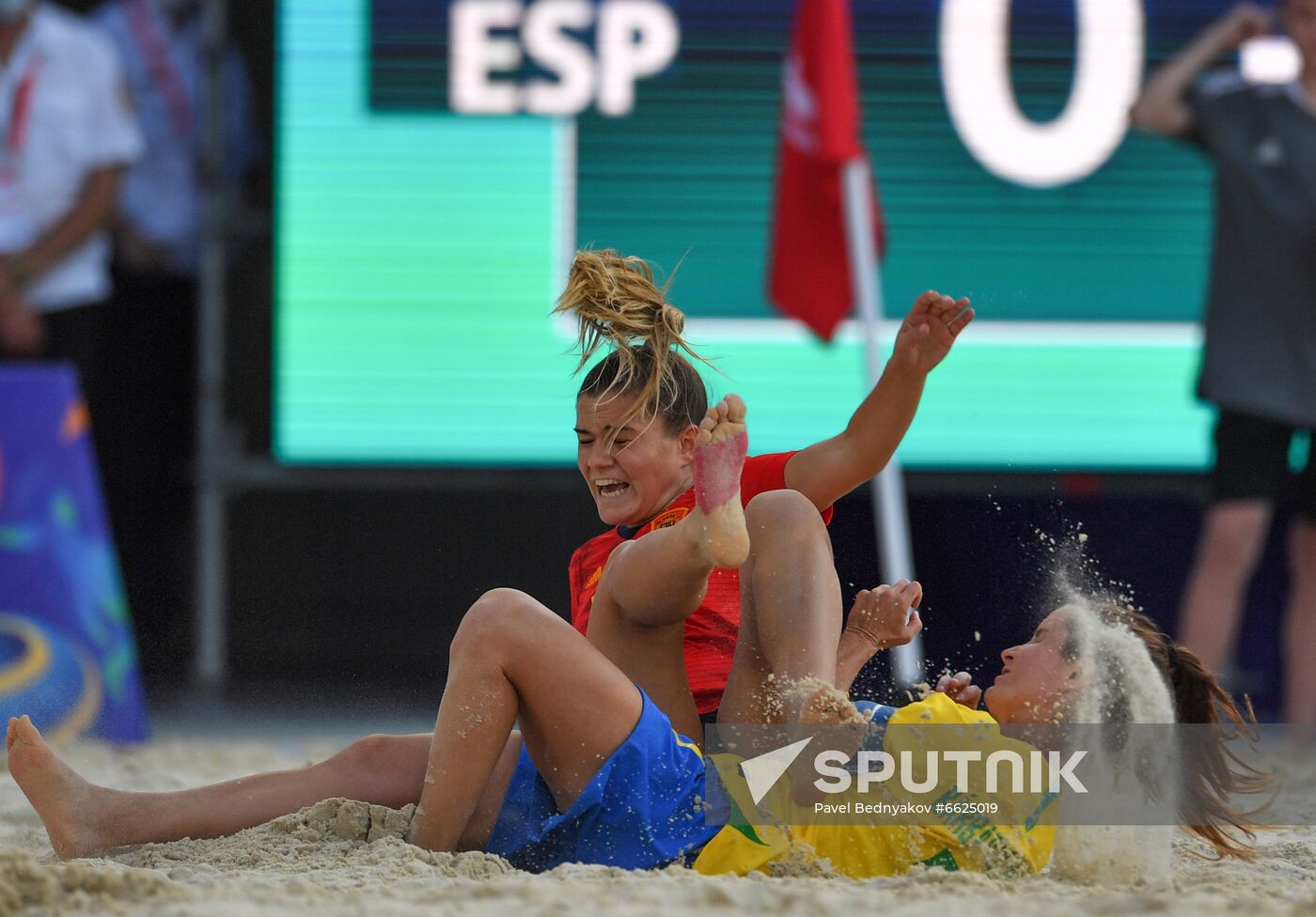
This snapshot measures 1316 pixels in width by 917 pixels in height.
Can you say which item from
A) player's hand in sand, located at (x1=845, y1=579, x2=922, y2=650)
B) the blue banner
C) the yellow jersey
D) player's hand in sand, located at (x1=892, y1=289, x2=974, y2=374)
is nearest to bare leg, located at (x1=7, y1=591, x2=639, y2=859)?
the yellow jersey

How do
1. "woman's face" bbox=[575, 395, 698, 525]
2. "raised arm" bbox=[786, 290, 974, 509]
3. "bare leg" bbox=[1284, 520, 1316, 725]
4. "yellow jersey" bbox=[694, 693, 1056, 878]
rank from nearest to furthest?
1. "yellow jersey" bbox=[694, 693, 1056, 878]
2. "woman's face" bbox=[575, 395, 698, 525]
3. "raised arm" bbox=[786, 290, 974, 509]
4. "bare leg" bbox=[1284, 520, 1316, 725]

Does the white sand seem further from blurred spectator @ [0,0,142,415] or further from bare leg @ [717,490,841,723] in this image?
blurred spectator @ [0,0,142,415]

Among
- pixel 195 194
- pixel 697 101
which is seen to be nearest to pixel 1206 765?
pixel 697 101

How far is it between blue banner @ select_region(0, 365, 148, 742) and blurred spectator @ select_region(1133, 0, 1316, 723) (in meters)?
3.14

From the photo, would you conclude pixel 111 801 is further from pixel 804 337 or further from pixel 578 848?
pixel 804 337

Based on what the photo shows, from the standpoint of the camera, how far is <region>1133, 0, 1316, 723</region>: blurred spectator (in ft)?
16.3

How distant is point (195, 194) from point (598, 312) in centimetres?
343

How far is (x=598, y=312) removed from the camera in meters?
2.87

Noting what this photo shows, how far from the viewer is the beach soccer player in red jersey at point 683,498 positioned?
97.5 inches

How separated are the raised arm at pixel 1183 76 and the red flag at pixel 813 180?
974 mm

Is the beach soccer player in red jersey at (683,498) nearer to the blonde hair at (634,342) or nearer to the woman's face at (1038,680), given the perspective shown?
the blonde hair at (634,342)

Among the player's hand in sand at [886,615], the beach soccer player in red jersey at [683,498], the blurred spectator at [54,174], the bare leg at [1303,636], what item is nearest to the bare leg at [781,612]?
the beach soccer player in red jersey at [683,498]

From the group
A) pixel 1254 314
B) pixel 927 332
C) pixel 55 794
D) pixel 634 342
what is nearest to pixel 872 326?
pixel 1254 314

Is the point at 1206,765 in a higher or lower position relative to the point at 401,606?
higher
